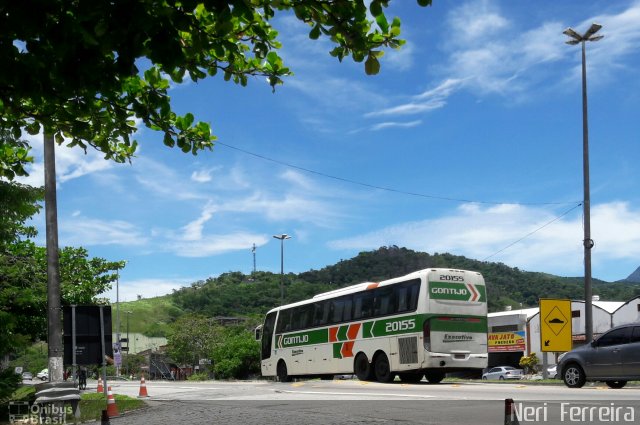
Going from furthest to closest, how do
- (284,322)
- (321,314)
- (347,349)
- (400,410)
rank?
(284,322)
(321,314)
(347,349)
(400,410)

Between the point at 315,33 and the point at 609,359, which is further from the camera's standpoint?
the point at 609,359

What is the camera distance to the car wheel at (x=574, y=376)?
730 inches

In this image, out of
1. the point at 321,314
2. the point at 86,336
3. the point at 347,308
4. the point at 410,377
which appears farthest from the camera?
the point at 321,314

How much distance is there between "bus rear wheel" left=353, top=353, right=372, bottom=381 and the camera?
25.0 meters

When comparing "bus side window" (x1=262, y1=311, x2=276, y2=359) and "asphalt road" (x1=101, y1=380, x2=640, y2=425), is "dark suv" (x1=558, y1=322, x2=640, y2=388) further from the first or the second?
"bus side window" (x1=262, y1=311, x2=276, y2=359)

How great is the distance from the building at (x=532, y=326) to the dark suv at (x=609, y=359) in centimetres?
3746

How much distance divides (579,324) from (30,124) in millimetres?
57058

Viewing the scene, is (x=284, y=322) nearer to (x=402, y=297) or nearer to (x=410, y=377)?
(x=410, y=377)

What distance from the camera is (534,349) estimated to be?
201 feet

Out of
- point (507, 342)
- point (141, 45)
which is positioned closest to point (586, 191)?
point (141, 45)

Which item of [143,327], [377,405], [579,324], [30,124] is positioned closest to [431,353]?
[377,405]

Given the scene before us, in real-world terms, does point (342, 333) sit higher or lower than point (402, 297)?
lower

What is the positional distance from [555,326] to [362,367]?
261 inches

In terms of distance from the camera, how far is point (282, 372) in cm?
3162
